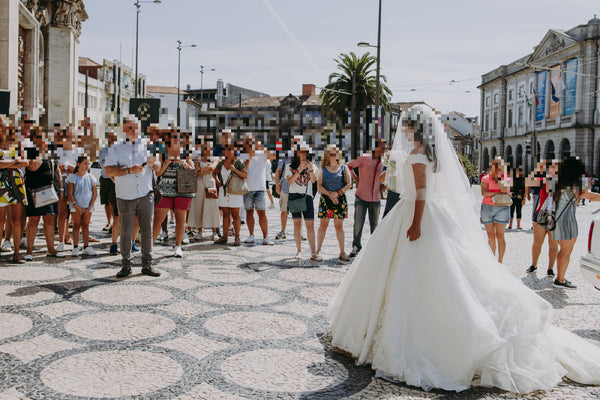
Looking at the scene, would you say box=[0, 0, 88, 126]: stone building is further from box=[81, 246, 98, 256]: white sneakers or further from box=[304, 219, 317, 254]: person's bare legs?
box=[304, 219, 317, 254]: person's bare legs

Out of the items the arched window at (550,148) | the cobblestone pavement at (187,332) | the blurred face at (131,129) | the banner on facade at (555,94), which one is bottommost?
the cobblestone pavement at (187,332)

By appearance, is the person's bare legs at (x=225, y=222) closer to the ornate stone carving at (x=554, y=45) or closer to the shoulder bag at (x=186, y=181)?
the shoulder bag at (x=186, y=181)

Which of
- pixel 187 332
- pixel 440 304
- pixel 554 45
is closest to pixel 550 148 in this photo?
pixel 554 45

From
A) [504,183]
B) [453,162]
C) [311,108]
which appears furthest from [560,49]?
[453,162]

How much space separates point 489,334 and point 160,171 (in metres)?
5.38

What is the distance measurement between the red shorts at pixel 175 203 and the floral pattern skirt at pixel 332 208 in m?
2.02

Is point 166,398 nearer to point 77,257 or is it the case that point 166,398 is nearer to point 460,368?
point 460,368

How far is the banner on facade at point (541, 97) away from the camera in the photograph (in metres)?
62.9

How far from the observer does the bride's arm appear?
12.8 feet

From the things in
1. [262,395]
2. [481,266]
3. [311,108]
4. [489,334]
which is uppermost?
[311,108]

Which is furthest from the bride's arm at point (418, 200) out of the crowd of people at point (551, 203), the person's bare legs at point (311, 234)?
the person's bare legs at point (311, 234)

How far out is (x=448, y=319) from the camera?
3.57 meters

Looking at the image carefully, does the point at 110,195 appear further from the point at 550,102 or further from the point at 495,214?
the point at 550,102

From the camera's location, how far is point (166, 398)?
3193 millimetres
